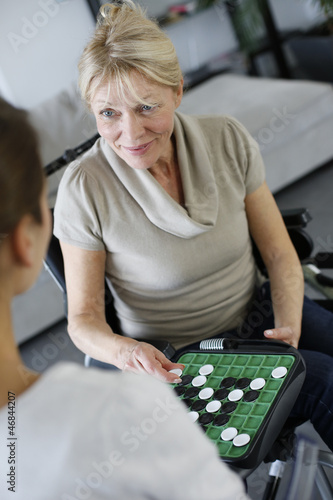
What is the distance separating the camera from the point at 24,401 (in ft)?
2.10

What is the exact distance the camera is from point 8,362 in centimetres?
65

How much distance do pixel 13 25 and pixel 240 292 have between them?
2.72 meters

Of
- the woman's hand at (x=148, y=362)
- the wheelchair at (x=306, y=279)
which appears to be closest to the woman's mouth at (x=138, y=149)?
the wheelchair at (x=306, y=279)

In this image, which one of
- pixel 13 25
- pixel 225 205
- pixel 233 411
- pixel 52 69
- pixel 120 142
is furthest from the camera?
pixel 52 69

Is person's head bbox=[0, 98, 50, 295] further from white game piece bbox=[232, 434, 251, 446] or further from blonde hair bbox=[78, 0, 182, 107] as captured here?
blonde hair bbox=[78, 0, 182, 107]

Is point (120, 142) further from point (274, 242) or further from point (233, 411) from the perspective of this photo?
point (233, 411)

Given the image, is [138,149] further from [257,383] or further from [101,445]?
[101,445]

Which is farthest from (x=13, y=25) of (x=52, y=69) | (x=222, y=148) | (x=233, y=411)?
(x=233, y=411)

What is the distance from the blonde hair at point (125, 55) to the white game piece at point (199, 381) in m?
0.59

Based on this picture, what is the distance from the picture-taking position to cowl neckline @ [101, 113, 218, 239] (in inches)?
55.0

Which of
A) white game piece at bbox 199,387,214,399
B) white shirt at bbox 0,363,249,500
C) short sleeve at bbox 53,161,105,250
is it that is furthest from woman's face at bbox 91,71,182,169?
white shirt at bbox 0,363,249,500

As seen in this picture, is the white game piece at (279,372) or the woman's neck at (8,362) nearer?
the woman's neck at (8,362)

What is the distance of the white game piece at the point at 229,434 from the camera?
0.98 m

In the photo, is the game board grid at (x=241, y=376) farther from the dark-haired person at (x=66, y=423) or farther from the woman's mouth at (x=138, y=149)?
the woman's mouth at (x=138, y=149)
